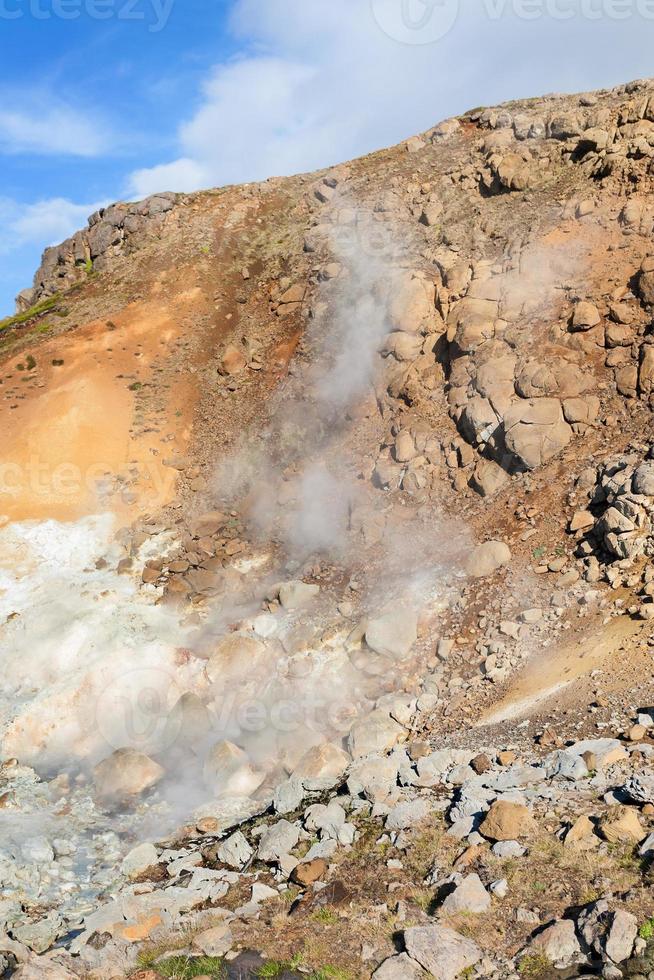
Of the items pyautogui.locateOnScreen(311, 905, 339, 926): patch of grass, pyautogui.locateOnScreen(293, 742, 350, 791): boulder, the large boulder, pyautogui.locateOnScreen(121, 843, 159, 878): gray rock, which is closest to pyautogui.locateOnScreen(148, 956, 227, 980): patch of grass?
pyautogui.locateOnScreen(311, 905, 339, 926): patch of grass

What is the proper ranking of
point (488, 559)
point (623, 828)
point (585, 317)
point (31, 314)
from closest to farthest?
point (623, 828), point (488, 559), point (585, 317), point (31, 314)

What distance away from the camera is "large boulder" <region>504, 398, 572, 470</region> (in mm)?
18906

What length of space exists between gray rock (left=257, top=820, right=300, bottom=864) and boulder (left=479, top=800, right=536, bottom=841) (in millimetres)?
3226

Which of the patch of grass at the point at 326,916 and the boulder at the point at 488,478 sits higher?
the boulder at the point at 488,478

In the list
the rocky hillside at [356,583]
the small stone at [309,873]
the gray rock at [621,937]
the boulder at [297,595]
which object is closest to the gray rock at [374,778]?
the rocky hillside at [356,583]

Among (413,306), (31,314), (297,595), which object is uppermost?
(31,314)

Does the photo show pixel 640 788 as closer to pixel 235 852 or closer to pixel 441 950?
pixel 441 950

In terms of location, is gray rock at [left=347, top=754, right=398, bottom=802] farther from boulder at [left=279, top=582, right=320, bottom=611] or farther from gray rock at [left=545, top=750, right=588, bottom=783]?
boulder at [left=279, top=582, right=320, bottom=611]

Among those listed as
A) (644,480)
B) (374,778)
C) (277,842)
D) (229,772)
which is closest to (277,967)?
(277,842)

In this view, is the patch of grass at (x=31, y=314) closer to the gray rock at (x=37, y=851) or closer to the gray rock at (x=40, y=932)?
the gray rock at (x=37, y=851)

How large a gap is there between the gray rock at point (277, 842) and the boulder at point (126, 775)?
470 centimetres

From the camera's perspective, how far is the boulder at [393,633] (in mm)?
16703

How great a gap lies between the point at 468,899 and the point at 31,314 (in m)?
34.1

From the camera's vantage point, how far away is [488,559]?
17531 mm
